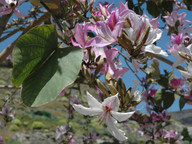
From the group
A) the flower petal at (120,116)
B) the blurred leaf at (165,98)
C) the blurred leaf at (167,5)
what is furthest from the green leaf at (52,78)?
the blurred leaf at (167,5)

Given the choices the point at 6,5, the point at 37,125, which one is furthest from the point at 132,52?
the point at 37,125

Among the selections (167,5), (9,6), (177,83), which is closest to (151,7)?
(167,5)

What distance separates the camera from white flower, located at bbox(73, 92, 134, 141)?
0.36 metres

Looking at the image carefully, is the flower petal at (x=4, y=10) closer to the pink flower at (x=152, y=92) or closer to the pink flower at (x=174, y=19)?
the pink flower at (x=174, y=19)

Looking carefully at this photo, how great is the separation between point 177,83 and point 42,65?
855 mm

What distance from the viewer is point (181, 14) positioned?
1.05 m

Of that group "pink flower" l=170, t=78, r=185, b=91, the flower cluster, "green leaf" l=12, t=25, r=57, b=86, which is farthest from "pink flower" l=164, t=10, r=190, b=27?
"green leaf" l=12, t=25, r=57, b=86

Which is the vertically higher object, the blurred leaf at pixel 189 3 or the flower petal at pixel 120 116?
the flower petal at pixel 120 116

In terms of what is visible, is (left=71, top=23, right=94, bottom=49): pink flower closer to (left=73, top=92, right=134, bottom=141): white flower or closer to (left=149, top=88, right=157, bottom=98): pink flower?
(left=73, top=92, right=134, bottom=141): white flower

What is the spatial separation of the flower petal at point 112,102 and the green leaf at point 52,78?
70mm

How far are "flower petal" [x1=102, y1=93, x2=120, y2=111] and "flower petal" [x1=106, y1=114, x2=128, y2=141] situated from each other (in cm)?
3

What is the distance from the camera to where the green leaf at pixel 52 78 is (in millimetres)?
345

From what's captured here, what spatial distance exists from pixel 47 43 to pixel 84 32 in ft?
0.27

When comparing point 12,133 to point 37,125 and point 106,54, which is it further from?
point 106,54
